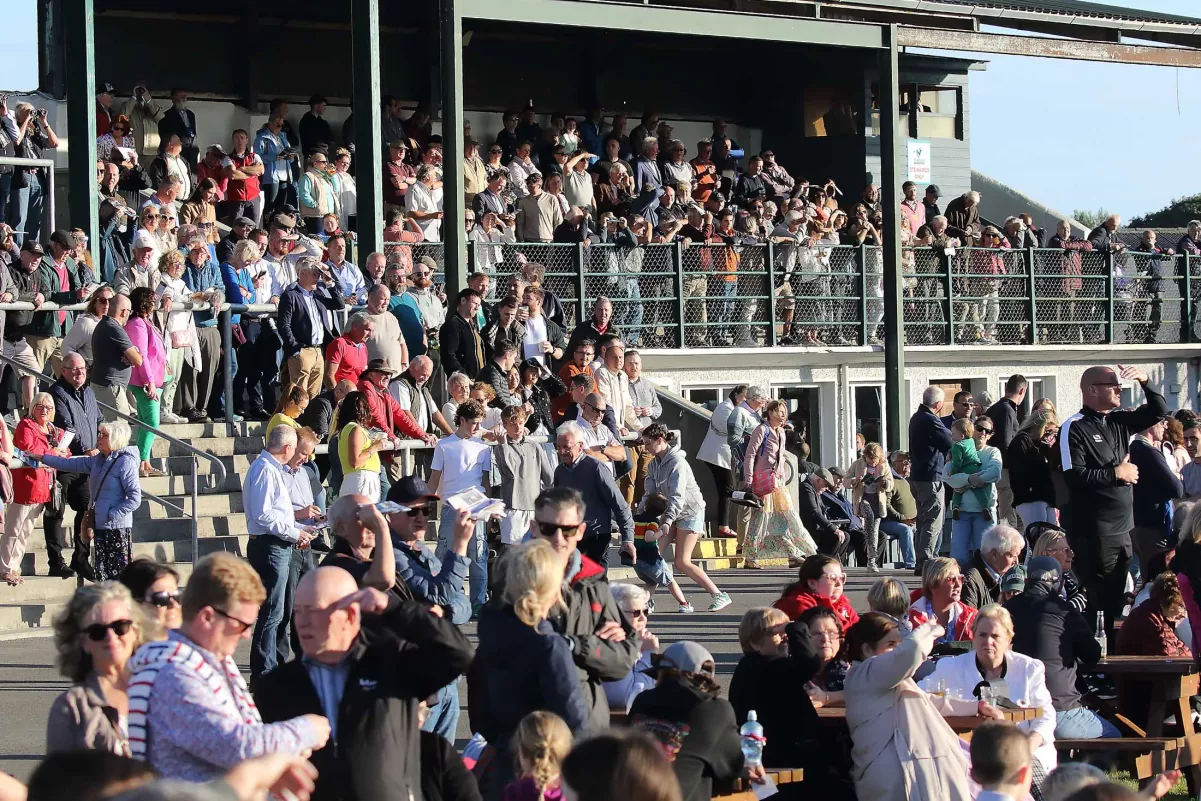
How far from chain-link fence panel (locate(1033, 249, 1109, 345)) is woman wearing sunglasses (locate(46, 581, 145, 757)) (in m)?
21.3

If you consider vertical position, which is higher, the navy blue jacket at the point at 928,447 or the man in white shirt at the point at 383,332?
the man in white shirt at the point at 383,332

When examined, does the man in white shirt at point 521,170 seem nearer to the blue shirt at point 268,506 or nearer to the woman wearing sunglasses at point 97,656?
the blue shirt at point 268,506

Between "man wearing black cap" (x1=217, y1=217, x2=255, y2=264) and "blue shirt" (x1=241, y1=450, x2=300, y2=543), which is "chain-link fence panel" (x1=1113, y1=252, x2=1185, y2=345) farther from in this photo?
"blue shirt" (x1=241, y1=450, x2=300, y2=543)

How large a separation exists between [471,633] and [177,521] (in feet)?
10.6

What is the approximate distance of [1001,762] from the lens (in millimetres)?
5418

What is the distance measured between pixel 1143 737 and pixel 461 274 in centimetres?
1045

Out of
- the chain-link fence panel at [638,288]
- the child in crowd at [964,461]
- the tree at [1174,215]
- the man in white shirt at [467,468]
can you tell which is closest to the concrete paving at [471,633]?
the man in white shirt at [467,468]

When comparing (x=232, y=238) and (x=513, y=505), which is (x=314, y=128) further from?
(x=513, y=505)

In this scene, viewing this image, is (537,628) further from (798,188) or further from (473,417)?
(798,188)

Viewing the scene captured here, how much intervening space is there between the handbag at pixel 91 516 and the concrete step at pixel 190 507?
1.19 metres

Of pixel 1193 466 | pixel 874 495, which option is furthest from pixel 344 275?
pixel 1193 466

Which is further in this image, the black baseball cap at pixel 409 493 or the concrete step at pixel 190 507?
the concrete step at pixel 190 507

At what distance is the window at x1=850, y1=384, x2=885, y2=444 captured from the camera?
979 inches

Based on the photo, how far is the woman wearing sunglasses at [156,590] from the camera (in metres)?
5.80
